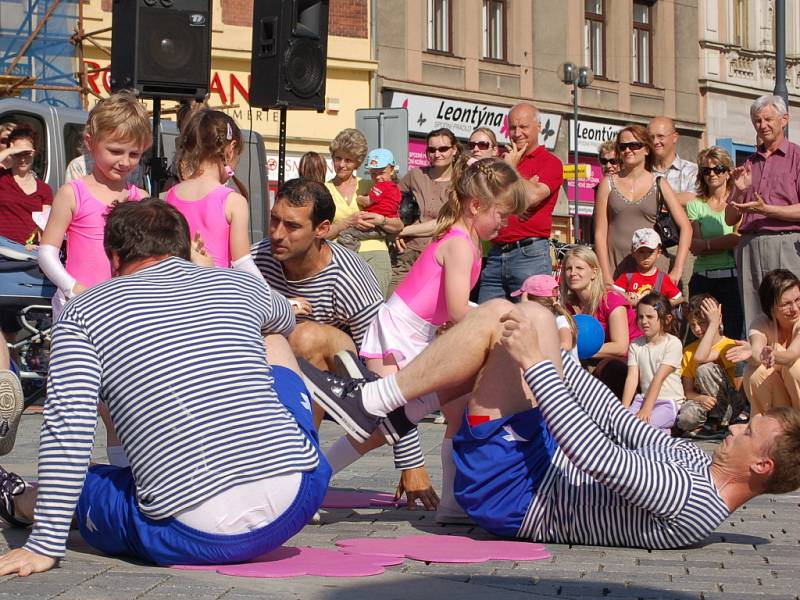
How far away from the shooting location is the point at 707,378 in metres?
10.6

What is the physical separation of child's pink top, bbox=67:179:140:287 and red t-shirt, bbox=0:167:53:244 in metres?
5.57

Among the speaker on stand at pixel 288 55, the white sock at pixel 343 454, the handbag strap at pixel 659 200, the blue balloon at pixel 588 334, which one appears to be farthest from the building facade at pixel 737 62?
the white sock at pixel 343 454

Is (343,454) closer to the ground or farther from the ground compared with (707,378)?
closer to the ground

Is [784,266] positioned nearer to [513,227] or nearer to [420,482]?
[513,227]

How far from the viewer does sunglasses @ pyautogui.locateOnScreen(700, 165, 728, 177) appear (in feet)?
37.2

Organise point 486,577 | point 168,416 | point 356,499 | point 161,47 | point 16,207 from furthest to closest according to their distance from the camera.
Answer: point 16,207
point 161,47
point 356,499
point 486,577
point 168,416

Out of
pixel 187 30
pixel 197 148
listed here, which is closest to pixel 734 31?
pixel 187 30

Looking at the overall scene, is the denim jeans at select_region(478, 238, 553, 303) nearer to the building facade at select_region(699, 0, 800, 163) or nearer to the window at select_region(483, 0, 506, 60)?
the window at select_region(483, 0, 506, 60)

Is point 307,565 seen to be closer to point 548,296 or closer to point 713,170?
point 548,296

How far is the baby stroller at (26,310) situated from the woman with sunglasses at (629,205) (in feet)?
13.9

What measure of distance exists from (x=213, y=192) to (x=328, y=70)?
22.3 meters

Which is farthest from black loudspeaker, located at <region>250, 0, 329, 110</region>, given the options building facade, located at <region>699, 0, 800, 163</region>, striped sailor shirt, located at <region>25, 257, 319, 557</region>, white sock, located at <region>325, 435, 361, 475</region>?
building facade, located at <region>699, 0, 800, 163</region>

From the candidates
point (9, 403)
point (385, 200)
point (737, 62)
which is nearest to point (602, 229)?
point (385, 200)

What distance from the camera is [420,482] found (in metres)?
6.36
